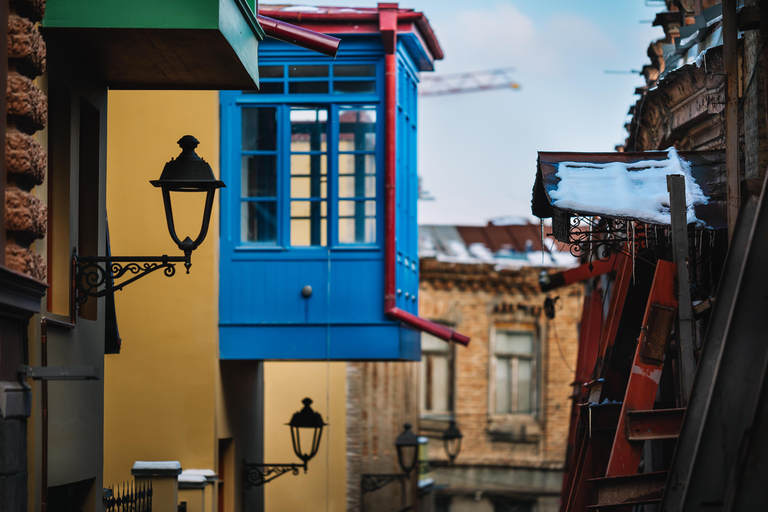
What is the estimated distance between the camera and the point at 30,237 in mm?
5988

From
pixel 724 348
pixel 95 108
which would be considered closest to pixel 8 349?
pixel 95 108

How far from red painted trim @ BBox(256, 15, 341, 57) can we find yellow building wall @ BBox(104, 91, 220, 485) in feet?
11.5

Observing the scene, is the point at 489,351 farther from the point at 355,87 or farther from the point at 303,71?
the point at 303,71

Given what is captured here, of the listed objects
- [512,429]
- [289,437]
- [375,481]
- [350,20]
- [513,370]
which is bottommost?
[512,429]

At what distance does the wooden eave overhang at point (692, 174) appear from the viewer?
27.3ft

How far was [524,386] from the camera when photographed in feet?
99.3

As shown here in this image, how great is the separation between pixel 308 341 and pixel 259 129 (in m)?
2.54

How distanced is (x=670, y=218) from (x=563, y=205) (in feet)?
2.45

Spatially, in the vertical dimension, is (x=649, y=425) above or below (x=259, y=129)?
below

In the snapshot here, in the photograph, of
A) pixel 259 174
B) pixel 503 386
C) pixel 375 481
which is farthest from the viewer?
pixel 503 386

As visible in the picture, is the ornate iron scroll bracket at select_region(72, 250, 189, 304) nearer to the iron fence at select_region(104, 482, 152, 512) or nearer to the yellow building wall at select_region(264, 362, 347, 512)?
the iron fence at select_region(104, 482, 152, 512)

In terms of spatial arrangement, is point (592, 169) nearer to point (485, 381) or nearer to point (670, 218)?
point (670, 218)

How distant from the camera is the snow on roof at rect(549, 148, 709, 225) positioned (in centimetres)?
803

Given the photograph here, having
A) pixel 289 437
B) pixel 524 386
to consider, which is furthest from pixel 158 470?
pixel 524 386
